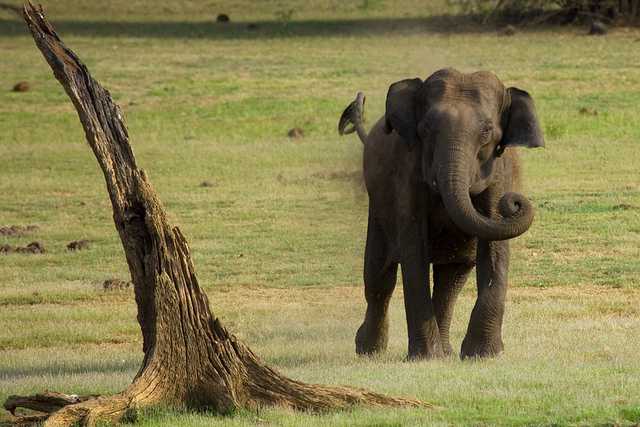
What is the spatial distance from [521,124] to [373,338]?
2426mm

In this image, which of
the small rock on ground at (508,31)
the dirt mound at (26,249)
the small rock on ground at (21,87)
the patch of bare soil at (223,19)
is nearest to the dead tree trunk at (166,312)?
the dirt mound at (26,249)

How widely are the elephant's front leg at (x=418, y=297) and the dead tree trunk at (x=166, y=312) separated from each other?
257 cm

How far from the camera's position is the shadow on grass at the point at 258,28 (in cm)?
5122

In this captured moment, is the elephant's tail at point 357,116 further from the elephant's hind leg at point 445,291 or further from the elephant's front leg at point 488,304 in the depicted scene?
the elephant's front leg at point 488,304

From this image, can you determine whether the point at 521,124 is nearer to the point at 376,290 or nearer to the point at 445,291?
the point at 445,291

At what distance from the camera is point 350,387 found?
897 cm

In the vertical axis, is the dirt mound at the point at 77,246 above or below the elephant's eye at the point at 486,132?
below

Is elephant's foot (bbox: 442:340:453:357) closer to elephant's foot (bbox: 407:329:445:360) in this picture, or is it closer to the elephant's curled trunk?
elephant's foot (bbox: 407:329:445:360)

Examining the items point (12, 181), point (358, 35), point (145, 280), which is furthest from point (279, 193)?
point (358, 35)

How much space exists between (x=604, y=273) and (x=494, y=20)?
35692 millimetres

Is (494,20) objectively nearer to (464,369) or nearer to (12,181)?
(12,181)

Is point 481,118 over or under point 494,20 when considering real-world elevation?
under

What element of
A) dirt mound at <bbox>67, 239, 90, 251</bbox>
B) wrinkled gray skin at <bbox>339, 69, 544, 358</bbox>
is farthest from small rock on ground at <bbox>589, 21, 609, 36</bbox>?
wrinkled gray skin at <bbox>339, 69, 544, 358</bbox>

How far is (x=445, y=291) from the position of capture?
12.5 meters
